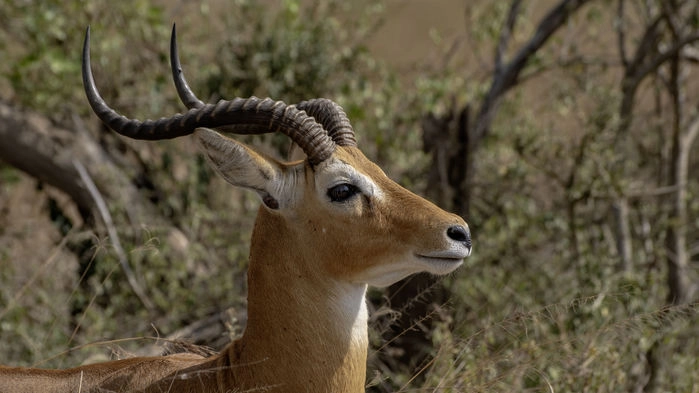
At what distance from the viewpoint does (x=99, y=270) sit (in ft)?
26.1

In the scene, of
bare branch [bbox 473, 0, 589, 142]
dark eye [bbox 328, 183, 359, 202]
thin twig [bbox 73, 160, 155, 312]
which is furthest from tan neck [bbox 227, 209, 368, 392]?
bare branch [bbox 473, 0, 589, 142]

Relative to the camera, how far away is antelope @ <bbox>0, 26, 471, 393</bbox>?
379 centimetres

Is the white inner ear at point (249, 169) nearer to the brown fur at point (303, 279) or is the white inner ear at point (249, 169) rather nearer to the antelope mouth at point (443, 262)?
the brown fur at point (303, 279)

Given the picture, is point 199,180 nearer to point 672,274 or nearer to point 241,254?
point 241,254

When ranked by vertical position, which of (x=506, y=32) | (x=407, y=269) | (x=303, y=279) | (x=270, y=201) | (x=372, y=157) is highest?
(x=506, y=32)

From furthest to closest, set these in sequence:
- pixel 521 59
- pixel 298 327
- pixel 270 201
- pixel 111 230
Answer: pixel 521 59 → pixel 111 230 → pixel 270 201 → pixel 298 327

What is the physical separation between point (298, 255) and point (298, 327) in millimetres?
292

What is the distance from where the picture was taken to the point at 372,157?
9.12m

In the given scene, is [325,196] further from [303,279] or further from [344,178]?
[303,279]

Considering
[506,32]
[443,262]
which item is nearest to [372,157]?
[506,32]

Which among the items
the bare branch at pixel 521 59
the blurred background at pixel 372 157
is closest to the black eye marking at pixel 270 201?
the blurred background at pixel 372 157

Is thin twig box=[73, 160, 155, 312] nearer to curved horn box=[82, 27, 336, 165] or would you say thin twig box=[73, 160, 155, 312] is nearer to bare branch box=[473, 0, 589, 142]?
bare branch box=[473, 0, 589, 142]

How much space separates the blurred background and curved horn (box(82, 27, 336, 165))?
227 centimetres

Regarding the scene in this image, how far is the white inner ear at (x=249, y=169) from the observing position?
12.4 ft
